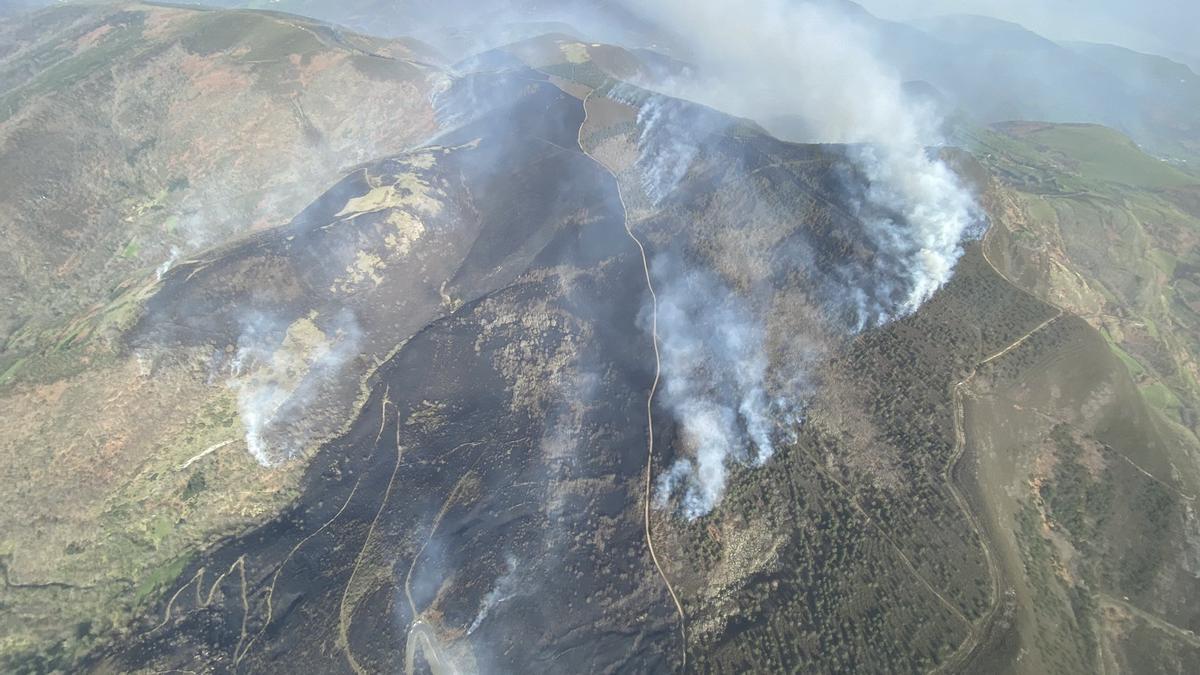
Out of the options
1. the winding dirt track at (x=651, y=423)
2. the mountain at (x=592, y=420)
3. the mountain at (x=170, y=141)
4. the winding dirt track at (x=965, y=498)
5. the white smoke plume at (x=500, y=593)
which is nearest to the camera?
the winding dirt track at (x=965, y=498)

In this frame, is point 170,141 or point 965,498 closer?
point 965,498

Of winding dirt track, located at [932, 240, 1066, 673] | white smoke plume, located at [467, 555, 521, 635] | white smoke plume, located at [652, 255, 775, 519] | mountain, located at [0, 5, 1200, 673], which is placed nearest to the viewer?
winding dirt track, located at [932, 240, 1066, 673]

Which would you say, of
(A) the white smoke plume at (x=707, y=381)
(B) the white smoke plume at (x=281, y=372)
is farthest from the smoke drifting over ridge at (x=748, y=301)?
(B) the white smoke plume at (x=281, y=372)

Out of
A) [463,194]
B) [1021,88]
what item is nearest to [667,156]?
[463,194]

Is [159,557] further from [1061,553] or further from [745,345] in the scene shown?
[1061,553]

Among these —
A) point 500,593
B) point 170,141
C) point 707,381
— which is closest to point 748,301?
point 707,381

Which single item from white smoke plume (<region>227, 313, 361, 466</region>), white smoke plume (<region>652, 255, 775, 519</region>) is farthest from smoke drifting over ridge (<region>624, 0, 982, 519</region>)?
white smoke plume (<region>227, 313, 361, 466</region>)

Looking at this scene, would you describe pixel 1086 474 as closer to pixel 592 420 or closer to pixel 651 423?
pixel 651 423

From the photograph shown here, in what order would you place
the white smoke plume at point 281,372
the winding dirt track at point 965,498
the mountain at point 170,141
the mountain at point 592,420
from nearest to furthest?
the winding dirt track at point 965,498
the mountain at point 592,420
the white smoke plume at point 281,372
the mountain at point 170,141

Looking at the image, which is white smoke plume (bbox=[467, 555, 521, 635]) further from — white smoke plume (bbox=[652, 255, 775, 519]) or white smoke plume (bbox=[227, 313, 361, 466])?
white smoke plume (bbox=[227, 313, 361, 466])

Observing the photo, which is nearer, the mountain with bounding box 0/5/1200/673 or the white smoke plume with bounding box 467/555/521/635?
the mountain with bounding box 0/5/1200/673

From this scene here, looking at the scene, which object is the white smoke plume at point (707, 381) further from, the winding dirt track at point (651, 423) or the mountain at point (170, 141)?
the mountain at point (170, 141)
